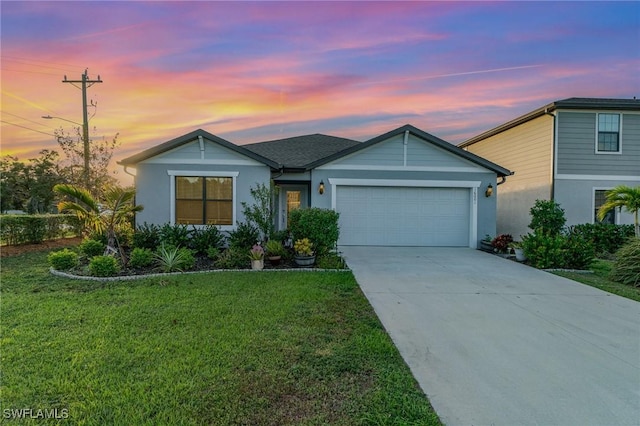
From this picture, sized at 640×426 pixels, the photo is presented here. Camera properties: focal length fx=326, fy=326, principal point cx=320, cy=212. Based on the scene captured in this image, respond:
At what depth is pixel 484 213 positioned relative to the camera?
38.9 ft

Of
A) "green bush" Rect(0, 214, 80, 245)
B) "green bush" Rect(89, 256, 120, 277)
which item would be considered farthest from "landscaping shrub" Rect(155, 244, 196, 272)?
"green bush" Rect(0, 214, 80, 245)

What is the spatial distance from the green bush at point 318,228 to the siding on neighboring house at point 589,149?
946 cm

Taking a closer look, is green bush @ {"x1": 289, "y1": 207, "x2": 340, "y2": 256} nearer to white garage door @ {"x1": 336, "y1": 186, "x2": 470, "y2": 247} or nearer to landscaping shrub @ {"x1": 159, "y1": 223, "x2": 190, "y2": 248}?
white garage door @ {"x1": 336, "y1": 186, "x2": 470, "y2": 247}

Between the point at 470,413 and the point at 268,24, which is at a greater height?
the point at 268,24

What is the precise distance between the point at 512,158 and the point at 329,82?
29.3 ft

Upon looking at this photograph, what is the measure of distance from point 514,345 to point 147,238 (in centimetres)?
956

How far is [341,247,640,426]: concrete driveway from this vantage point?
8.82 ft

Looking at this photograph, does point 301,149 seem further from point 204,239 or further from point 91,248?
point 91,248

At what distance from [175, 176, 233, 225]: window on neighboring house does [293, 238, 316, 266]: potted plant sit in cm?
333

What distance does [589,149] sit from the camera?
Result: 12219mm

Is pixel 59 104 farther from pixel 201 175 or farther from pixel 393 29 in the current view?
pixel 393 29

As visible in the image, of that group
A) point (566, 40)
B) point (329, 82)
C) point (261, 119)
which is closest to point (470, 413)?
point (329, 82)

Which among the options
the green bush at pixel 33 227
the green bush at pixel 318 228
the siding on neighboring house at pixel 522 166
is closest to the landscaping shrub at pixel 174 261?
the green bush at pixel 318 228

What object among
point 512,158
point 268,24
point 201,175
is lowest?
point 201,175
